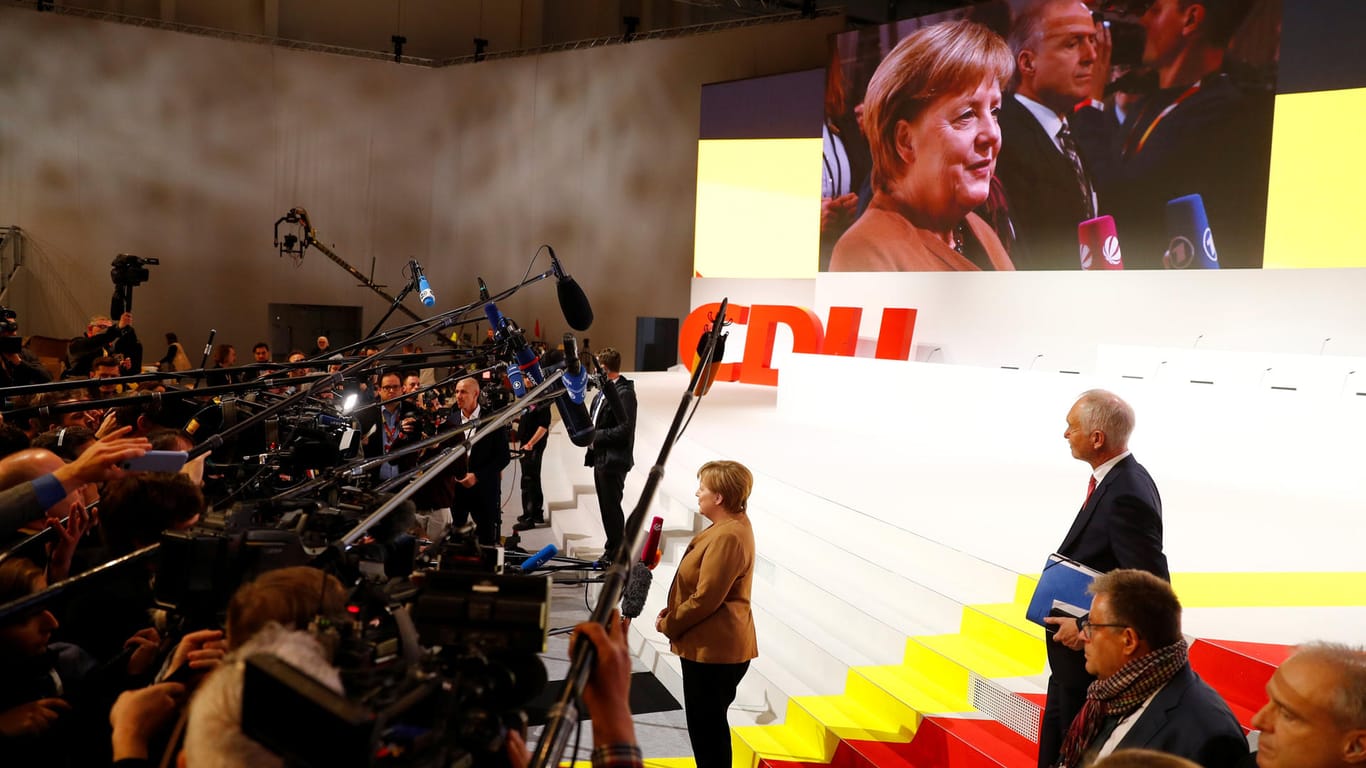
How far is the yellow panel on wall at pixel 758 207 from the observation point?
13031mm

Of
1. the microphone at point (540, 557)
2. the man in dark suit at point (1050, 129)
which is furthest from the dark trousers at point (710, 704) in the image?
the man in dark suit at point (1050, 129)

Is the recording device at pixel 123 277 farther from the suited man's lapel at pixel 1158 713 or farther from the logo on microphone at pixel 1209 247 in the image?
the suited man's lapel at pixel 1158 713

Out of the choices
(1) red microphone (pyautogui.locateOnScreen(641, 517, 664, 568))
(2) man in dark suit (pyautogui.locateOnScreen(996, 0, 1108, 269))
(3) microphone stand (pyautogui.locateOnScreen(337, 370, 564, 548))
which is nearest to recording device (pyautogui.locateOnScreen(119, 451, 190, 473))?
(3) microphone stand (pyautogui.locateOnScreen(337, 370, 564, 548))

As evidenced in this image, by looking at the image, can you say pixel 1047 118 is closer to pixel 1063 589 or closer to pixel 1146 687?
pixel 1063 589

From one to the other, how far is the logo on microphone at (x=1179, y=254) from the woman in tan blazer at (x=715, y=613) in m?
7.13

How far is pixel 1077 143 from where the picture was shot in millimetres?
9656

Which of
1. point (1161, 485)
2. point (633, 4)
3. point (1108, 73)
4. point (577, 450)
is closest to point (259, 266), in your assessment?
point (633, 4)

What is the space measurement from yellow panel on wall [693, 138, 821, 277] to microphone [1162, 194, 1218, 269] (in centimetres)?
480

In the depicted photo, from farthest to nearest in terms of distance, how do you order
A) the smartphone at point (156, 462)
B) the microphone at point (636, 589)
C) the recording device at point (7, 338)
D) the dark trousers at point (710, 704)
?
the recording device at point (7, 338)
the dark trousers at point (710, 704)
the microphone at point (636, 589)
the smartphone at point (156, 462)

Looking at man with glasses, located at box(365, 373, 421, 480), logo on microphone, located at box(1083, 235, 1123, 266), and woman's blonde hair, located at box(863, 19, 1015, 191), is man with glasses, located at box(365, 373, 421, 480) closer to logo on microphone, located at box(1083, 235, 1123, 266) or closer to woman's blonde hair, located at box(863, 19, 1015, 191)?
logo on microphone, located at box(1083, 235, 1123, 266)

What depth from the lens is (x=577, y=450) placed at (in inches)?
357

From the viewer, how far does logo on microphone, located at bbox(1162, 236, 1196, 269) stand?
8.80 m

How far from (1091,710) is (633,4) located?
16.2 m

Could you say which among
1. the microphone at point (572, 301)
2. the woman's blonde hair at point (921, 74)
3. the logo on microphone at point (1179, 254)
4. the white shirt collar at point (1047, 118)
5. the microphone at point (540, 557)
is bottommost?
the microphone at point (540, 557)
